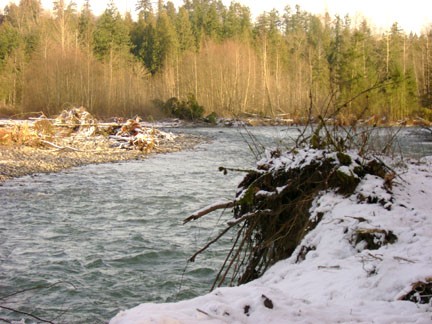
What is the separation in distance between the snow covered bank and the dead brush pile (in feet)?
0.38

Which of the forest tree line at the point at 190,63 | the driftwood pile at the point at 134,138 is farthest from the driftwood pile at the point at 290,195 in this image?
the driftwood pile at the point at 134,138

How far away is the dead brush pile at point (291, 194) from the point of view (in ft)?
14.1

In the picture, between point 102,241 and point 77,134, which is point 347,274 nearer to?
point 102,241

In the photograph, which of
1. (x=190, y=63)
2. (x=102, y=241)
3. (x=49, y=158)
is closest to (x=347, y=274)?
(x=102, y=241)

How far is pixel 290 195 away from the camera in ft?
15.0

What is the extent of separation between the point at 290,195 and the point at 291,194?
1 centimetres

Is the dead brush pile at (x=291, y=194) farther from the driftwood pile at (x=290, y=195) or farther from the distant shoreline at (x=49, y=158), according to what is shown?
the distant shoreline at (x=49, y=158)

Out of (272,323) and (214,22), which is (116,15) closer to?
(214,22)

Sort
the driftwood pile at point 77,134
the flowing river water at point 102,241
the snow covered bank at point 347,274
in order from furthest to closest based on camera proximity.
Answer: the driftwood pile at point 77,134 → the flowing river water at point 102,241 → the snow covered bank at point 347,274

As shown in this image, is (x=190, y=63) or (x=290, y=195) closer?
(x=290, y=195)

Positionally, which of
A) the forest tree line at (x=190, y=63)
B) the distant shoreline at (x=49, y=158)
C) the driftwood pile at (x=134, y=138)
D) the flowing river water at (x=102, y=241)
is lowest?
the flowing river water at (x=102, y=241)

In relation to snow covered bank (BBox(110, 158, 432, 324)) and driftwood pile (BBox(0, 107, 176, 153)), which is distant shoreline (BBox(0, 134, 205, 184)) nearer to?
driftwood pile (BBox(0, 107, 176, 153))

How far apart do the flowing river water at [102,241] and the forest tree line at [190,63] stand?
951 centimetres

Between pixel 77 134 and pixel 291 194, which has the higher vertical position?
pixel 77 134
